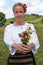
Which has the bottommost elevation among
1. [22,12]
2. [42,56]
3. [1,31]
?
[1,31]

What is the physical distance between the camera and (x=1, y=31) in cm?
959

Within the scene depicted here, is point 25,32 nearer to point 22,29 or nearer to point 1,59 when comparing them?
point 22,29

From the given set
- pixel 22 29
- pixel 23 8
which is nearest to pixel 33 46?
pixel 22 29

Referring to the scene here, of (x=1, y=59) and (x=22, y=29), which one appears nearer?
(x=22, y=29)

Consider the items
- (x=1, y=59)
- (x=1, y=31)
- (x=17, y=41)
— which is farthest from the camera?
(x=1, y=31)

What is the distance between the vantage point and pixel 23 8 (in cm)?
336

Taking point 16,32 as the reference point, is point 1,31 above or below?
below

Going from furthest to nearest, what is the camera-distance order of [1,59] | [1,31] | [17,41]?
[1,31]
[1,59]
[17,41]

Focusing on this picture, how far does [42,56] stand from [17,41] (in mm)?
3066

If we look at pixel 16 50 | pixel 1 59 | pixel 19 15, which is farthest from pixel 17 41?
pixel 1 59

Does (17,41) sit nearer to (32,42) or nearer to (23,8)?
(32,42)

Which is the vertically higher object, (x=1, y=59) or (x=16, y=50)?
(x=16, y=50)

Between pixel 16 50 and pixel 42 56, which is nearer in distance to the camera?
pixel 16 50

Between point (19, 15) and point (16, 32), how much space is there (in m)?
0.22
